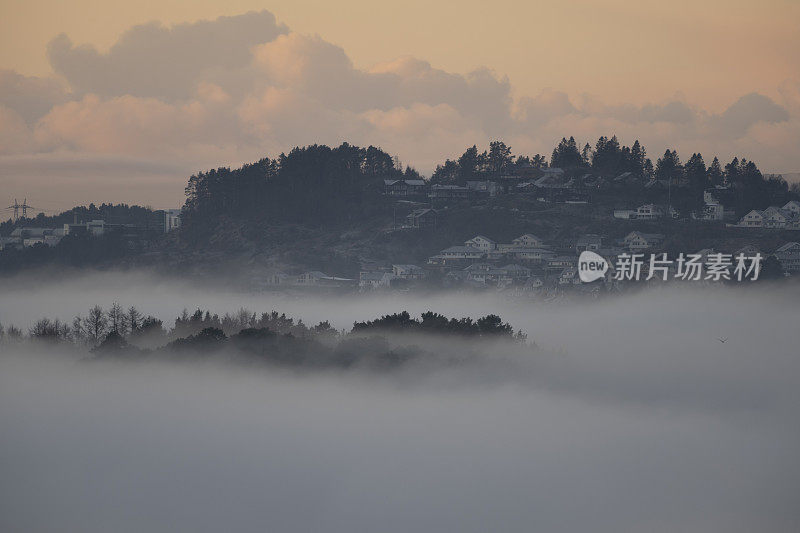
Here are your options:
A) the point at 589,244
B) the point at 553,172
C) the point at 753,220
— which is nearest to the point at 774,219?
the point at 753,220

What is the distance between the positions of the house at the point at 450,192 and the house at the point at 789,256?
46.7m

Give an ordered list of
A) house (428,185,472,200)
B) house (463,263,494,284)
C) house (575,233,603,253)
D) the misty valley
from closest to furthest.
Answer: the misty valley < house (575,233,603,253) < house (463,263,494,284) < house (428,185,472,200)

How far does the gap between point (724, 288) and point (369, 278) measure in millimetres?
48309

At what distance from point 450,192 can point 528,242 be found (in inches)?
872

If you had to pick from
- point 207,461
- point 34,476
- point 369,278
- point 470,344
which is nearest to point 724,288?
point 369,278

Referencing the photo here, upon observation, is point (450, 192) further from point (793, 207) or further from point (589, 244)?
point (793, 207)

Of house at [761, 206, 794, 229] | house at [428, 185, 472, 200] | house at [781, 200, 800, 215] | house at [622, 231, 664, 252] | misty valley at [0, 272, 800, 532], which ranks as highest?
house at [428, 185, 472, 200]

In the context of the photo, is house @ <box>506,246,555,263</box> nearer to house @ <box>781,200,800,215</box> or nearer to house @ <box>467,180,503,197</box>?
house @ <box>467,180,503,197</box>

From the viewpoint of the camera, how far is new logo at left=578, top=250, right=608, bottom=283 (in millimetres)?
171250

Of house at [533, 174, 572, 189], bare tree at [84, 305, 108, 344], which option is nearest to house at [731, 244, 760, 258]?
house at [533, 174, 572, 189]

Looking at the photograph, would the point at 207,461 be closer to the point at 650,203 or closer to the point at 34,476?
the point at 34,476

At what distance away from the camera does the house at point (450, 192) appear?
636ft

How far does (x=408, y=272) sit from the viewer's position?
17812cm

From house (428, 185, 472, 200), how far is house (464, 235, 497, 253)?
13941mm
